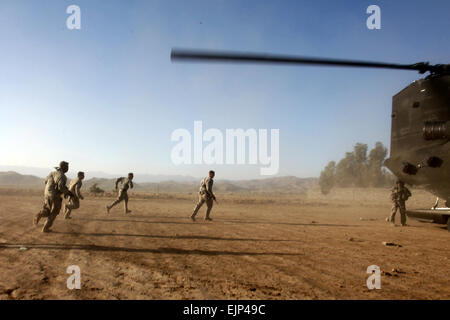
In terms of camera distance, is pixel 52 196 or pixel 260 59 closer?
pixel 260 59

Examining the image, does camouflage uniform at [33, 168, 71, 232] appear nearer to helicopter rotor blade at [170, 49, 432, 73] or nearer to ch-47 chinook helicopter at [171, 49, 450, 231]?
helicopter rotor blade at [170, 49, 432, 73]

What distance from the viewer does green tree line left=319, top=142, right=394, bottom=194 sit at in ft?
220

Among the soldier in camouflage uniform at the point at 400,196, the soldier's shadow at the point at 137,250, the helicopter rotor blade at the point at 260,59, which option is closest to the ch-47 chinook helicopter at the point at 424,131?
the helicopter rotor blade at the point at 260,59

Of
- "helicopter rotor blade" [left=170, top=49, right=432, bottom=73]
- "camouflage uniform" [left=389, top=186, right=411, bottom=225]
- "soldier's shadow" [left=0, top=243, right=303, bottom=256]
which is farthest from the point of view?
"camouflage uniform" [left=389, top=186, right=411, bottom=225]

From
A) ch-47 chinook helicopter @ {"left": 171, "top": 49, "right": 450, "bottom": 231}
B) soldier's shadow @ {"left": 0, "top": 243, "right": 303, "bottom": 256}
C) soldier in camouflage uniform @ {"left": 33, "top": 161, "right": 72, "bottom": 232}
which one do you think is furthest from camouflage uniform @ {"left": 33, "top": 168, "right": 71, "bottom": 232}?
ch-47 chinook helicopter @ {"left": 171, "top": 49, "right": 450, "bottom": 231}

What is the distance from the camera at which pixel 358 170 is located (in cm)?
7050

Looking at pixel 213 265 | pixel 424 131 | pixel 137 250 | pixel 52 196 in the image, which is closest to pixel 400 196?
pixel 424 131

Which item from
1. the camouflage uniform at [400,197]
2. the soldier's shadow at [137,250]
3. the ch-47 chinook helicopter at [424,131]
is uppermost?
the ch-47 chinook helicopter at [424,131]

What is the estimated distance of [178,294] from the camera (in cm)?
315

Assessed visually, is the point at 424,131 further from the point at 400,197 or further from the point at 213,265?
the point at 213,265

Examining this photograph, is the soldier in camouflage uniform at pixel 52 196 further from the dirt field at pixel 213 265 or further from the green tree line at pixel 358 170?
the green tree line at pixel 358 170

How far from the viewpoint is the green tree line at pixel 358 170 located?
220 feet
